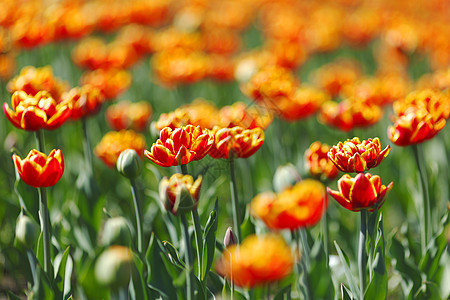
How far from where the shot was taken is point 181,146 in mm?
1421

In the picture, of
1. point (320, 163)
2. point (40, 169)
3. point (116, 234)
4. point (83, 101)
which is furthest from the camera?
point (83, 101)

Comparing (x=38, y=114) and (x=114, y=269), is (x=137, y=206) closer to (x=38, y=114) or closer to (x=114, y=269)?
(x=38, y=114)

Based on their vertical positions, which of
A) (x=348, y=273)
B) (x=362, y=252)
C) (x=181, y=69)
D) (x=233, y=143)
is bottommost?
(x=348, y=273)

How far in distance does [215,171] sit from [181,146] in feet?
1.73

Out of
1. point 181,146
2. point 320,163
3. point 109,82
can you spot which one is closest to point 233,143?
point 181,146

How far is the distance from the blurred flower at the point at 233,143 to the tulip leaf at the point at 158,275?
0.34 meters

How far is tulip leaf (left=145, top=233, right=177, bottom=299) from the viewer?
1.63 metres

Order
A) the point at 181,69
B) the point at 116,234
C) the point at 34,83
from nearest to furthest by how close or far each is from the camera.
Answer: the point at 116,234
the point at 34,83
the point at 181,69

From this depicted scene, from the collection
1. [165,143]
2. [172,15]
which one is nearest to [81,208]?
[165,143]

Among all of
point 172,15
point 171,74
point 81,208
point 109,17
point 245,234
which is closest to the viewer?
point 245,234

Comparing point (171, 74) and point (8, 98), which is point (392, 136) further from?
point (8, 98)

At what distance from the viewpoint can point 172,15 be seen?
5887mm

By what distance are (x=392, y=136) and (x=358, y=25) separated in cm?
271

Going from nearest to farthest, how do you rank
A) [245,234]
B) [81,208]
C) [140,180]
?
[245,234], [81,208], [140,180]
